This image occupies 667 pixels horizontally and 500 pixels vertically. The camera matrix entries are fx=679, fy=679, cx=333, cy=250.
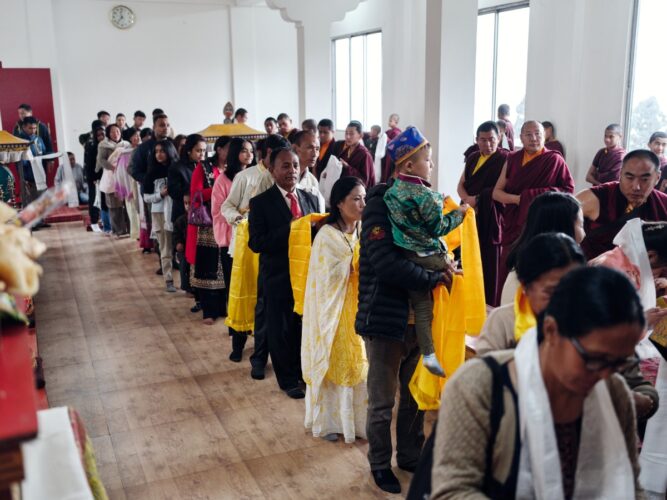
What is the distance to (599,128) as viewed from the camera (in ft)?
25.1

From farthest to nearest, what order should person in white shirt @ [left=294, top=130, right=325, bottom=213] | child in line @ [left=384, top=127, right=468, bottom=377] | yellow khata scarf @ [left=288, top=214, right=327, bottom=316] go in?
person in white shirt @ [left=294, top=130, right=325, bottom=213] < yellow khata scarf @ [left=288, top=214, right=327, bottom=316] < child in line @ [left=384, top=127, right=468, bottom=377]

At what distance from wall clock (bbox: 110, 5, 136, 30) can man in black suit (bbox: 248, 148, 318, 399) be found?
34.8 ft

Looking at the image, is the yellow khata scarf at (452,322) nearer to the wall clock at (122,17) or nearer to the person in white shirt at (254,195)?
the person in white shirt at (254,195)

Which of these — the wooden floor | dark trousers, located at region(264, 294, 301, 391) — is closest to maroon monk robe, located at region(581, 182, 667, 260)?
the wooden floor

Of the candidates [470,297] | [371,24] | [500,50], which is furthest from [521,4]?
[470,297]

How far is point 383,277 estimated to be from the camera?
8.77ft

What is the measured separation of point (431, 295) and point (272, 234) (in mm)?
1196

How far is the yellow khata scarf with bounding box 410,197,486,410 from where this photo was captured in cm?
282

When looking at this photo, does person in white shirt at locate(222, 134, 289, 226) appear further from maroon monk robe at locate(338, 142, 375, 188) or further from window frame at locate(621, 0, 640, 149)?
window frame at locate(621, 0, 640, 149)

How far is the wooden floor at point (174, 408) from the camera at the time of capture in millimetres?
3027

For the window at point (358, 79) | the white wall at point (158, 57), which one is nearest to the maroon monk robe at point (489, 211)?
the window at point (358, 79)

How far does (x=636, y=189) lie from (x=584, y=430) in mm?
2079

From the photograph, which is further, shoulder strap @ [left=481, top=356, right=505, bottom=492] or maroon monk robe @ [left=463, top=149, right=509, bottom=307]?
maroon monk robe @ [left=463, top=149, right=509, bottom=307]

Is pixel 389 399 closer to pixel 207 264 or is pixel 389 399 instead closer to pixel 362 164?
pixel 207 264
